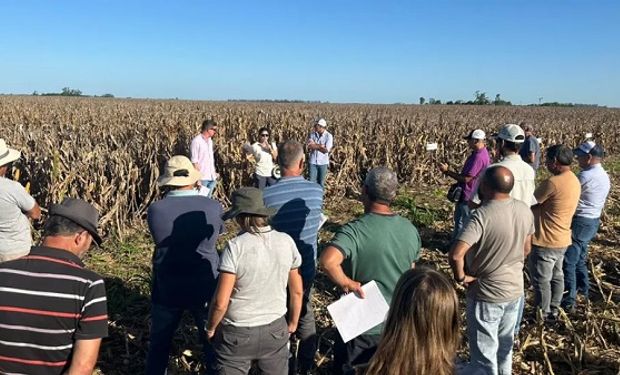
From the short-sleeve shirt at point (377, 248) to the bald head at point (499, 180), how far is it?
0.78m

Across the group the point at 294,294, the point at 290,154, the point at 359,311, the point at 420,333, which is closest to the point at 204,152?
the point at 290,154

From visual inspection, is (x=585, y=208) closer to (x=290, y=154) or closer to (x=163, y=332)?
(x=290, y=154)

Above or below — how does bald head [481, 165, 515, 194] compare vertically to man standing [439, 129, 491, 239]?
above

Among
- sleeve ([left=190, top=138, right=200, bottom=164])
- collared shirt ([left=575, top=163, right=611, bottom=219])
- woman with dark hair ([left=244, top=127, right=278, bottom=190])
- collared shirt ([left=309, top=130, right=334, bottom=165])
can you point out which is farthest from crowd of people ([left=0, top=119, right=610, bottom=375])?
collared shirt ([left=309, top=130, right=334, bottom=165])

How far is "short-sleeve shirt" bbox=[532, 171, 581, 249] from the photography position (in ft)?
16.0

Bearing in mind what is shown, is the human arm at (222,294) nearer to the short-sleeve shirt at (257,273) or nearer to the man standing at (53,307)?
the short-sleeve shirt at (257,273)

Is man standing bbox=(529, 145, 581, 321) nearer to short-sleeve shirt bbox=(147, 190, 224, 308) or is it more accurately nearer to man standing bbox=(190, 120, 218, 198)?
short-sleeve shirt bbox=(147, 190, 224, 308)

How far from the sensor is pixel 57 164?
7.48m

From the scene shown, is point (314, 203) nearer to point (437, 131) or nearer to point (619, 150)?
point (437, 131)

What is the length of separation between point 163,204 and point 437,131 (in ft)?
40.4

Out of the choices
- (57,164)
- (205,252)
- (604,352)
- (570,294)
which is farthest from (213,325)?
(57,164)

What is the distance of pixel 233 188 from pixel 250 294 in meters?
7.55

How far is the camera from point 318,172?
10.8 m

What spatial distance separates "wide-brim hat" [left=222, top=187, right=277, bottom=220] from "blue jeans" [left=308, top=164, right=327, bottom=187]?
24.8 ft
